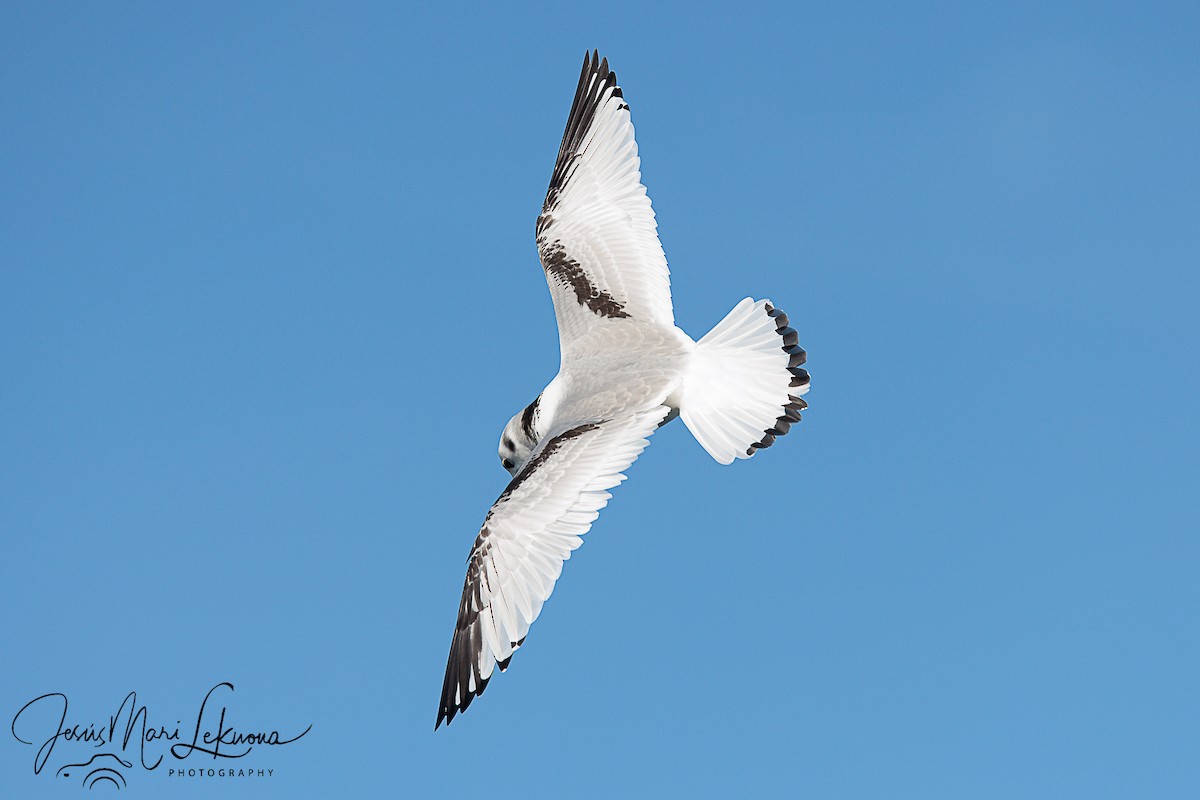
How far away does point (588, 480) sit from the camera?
3.99 m

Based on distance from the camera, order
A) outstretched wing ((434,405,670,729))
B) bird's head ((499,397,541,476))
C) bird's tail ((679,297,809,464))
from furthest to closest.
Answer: bird's head ((499,397,541,476)), bird's tail ((679,297,809,464)), outstretched wing ((434,405,670,729))

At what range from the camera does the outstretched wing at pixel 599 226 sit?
5.08 m

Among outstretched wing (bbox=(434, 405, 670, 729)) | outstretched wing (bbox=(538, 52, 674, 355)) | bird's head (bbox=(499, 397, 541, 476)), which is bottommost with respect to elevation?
outstretched wing (bbox=(434, 405, 670, 729))

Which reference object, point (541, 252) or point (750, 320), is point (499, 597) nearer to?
point (750, 320)

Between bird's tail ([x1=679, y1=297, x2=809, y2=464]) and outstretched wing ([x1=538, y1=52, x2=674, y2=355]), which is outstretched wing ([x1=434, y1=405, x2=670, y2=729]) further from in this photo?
outstretched wing ([x1=538, y1=52, x2=674, y2=355])

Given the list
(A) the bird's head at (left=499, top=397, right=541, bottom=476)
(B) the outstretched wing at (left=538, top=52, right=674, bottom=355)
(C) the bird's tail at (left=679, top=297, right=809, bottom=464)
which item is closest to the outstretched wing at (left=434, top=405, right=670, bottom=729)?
(C) the bird's tail at (left=679, top=297, right=809, bottom=464)

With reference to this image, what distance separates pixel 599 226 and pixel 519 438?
1096mm

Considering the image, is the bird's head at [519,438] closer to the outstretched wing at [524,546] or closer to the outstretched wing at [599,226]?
the outstretched wing at [599,226]

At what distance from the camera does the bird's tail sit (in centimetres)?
446

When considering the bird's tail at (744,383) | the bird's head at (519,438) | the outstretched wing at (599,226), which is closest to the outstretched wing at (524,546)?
the bird's tail at (744,383)

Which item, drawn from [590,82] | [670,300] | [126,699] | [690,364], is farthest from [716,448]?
[126,699]

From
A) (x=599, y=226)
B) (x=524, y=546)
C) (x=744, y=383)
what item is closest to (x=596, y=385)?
(x=744, y=383)

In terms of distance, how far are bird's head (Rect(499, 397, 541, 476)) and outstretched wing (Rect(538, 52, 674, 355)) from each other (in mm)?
345

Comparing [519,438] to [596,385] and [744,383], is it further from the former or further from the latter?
[744,383]
